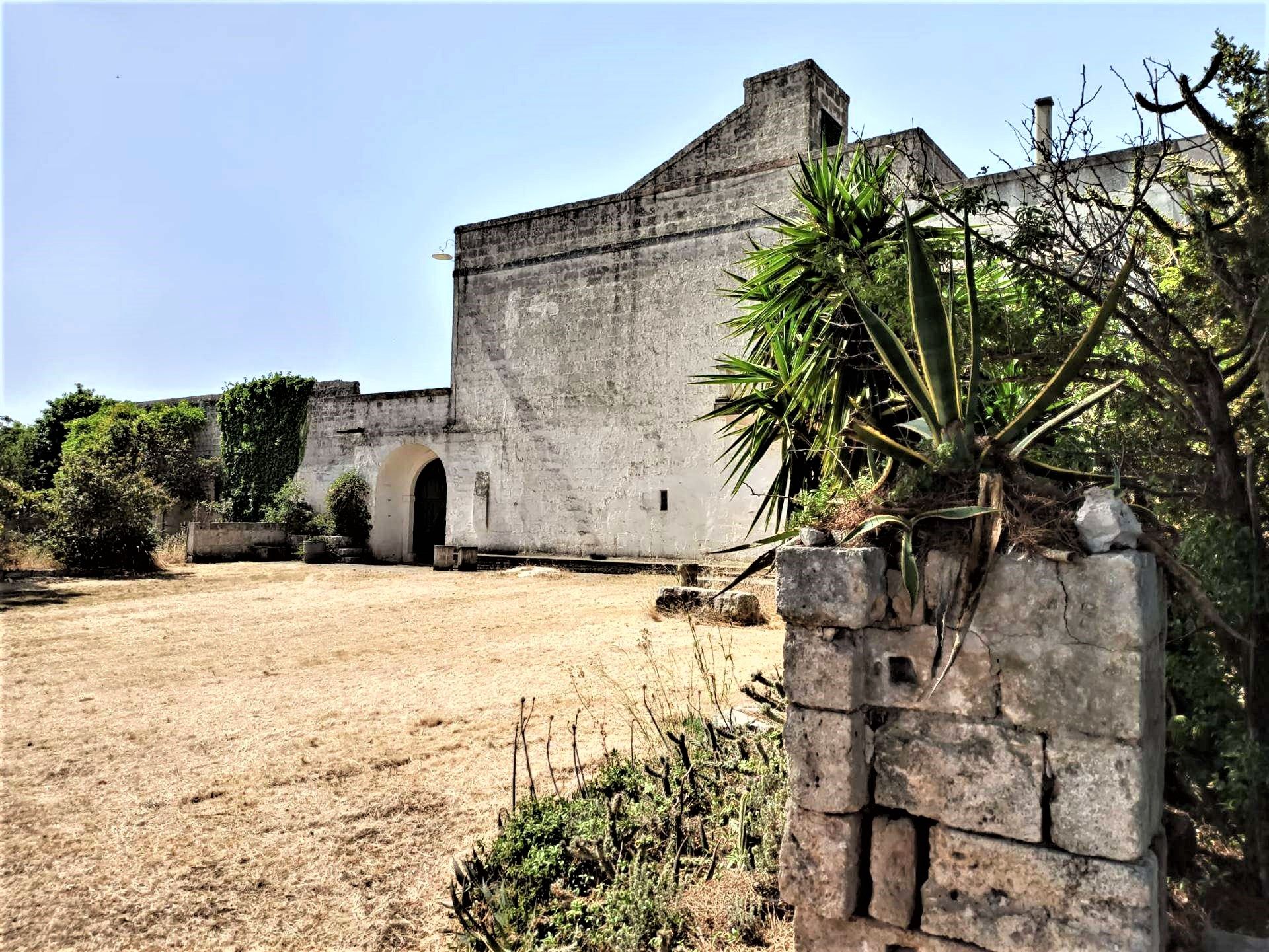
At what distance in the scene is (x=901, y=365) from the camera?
3004 mm

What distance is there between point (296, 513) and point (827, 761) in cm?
1814

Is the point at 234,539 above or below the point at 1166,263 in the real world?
below

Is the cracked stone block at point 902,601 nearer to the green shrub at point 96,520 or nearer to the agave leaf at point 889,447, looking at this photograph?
the agave leaf at point 889,447

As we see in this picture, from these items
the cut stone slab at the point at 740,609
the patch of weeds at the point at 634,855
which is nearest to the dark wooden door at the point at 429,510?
the cut stone slab at the point at 740,609

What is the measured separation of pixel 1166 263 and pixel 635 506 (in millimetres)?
11643

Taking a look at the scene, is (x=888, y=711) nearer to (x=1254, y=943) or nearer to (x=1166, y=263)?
(x=1254, y=943)

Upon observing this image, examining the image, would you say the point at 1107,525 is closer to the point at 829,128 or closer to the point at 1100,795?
the point at 1100,795

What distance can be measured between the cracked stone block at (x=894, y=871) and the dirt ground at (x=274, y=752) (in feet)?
5.77

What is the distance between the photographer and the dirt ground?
10.9 ft

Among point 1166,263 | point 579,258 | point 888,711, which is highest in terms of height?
point 579,258

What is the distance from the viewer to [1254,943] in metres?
2.53

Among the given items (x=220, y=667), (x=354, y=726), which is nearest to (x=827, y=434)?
(x=354, y=726)

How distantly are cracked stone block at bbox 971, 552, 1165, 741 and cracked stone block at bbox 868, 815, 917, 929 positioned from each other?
1.65ft

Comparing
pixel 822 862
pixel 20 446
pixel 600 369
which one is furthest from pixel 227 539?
pixel 822 862
